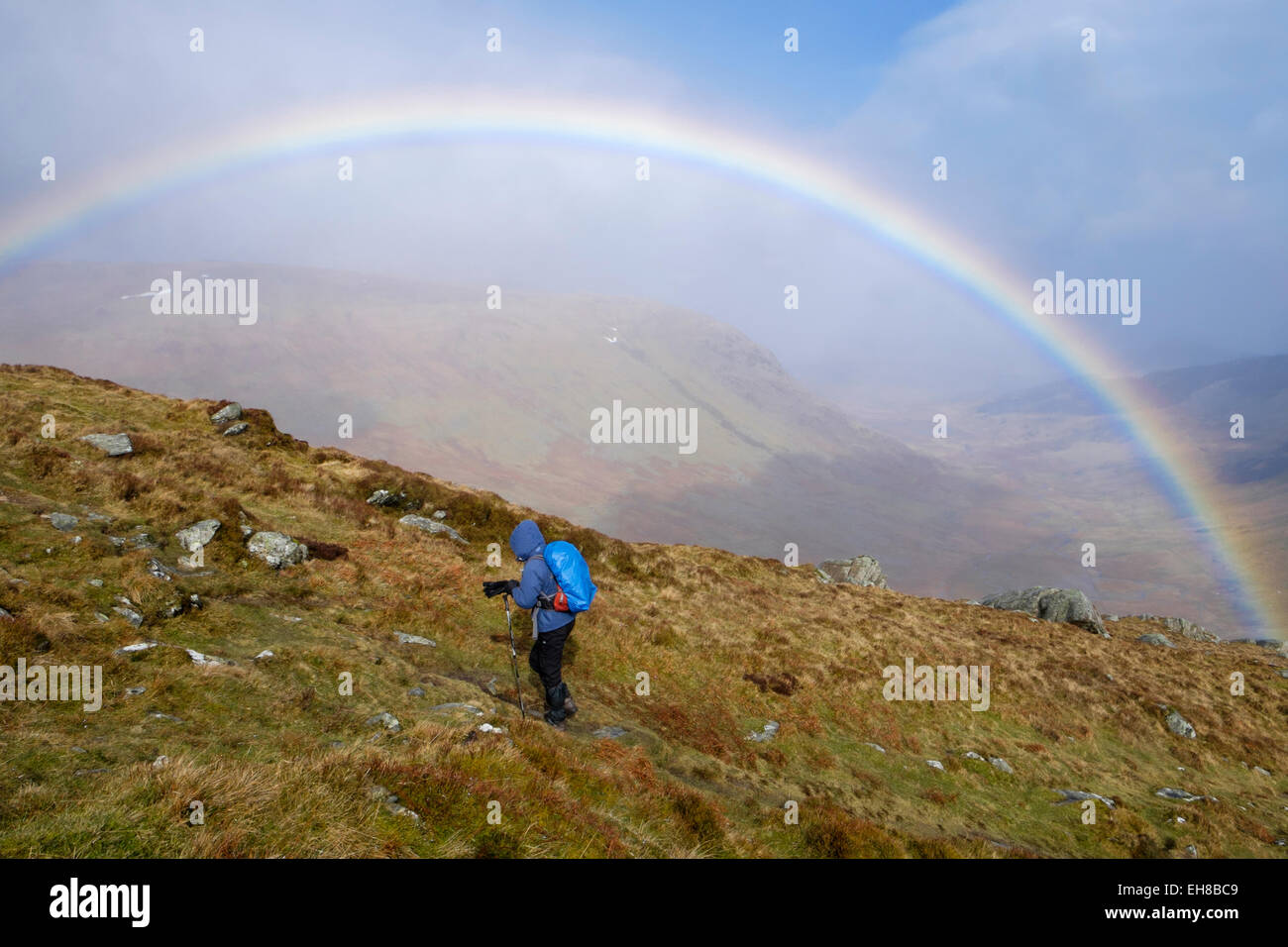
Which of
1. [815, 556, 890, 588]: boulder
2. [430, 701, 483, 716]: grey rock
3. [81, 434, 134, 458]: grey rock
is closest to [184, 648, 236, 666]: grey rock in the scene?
[430, 701, 483, 716]: grey rock

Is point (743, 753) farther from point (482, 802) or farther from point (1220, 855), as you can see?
point (1220, 855)

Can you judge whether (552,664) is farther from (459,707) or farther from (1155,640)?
(1155,640)

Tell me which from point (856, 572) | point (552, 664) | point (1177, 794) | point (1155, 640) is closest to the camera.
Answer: point (552, 664)

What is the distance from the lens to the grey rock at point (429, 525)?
2216cm

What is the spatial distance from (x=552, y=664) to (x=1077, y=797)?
49.4 feet

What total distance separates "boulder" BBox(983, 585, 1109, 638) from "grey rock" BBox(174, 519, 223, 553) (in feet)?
157

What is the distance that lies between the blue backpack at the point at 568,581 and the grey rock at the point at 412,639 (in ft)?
15.9

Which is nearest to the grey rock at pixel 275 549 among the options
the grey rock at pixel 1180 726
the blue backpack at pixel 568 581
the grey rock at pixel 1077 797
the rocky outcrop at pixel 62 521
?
the rocky outcrop at pixel 62 521

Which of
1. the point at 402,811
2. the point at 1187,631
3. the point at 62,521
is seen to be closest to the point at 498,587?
the point at 402,811

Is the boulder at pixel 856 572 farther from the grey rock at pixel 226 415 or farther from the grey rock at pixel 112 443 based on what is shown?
the grey rock at pixel 112 443

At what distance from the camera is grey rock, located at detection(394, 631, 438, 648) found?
13.3m

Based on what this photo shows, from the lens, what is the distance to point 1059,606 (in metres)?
42.0

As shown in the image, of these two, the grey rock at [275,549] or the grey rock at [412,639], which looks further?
the grey rock at [275,549]
